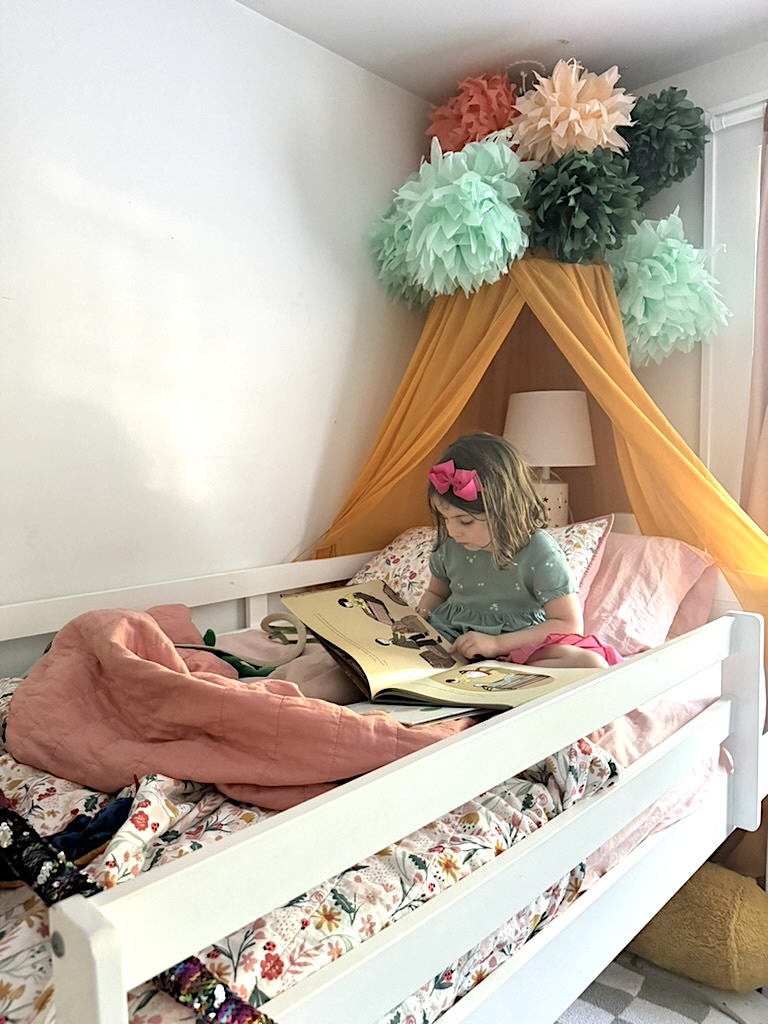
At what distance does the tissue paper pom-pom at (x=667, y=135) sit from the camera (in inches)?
73.9

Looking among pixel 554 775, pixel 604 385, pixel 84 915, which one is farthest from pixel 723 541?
pixel 84 915

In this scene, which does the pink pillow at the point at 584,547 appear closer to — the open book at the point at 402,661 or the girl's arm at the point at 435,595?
the girl's arm at the point at 435,595

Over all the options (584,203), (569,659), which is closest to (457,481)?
(569,659)

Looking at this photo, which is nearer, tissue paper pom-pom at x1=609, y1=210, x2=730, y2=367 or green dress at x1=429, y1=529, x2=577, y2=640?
green dress at x1=429, y1=529, x2=577, y2=640

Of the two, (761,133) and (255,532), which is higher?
(761,133)

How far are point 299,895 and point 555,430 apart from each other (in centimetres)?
151

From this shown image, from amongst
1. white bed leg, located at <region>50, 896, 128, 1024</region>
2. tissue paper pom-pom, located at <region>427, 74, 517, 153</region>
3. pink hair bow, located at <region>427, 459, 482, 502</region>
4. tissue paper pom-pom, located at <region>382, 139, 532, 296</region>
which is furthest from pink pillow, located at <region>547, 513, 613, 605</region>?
white bed leg, located at <region>50, 896, 128, 1024</region>

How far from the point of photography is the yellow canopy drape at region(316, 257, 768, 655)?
173 centimetres

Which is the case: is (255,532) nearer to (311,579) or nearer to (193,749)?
(311,579)

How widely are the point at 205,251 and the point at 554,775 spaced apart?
53.3 inches

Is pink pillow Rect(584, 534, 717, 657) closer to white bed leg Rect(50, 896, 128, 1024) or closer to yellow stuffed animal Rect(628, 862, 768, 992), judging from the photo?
yellow stuffed animal Rect(628, 862, 768, 992)

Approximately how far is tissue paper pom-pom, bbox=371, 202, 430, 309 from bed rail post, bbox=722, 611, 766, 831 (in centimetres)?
118

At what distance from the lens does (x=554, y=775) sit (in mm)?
1058

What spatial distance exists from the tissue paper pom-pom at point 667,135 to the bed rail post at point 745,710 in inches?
43.6
